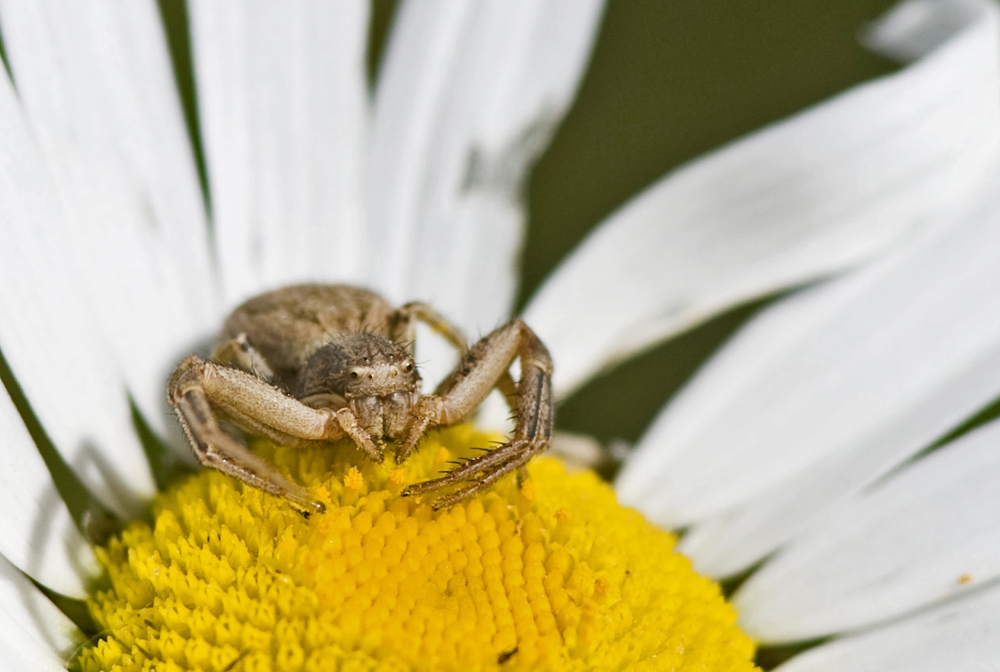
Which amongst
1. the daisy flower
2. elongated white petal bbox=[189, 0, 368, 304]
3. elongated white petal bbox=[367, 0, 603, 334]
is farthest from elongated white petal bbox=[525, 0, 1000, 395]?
elongated white petal bbox=[189, 0, 368, 304]

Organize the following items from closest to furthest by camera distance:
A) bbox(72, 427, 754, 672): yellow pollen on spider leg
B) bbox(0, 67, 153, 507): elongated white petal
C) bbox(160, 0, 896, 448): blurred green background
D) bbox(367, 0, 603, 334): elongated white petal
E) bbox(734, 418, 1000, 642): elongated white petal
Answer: bbox(72, 427, 754, 672): yellow pollen on spider leg, bbox(0, 67, 153, 507): elongated white petal, bbox(734, 418, 1000, 642): elongated white petal, bbox(367, 0, 603, 334): elongated white petal, bbox(160, 0, 896, 448): blurred green background

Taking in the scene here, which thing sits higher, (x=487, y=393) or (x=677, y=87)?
(x=677, y=87)

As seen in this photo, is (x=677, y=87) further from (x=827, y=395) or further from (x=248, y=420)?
(x=248, y=420)

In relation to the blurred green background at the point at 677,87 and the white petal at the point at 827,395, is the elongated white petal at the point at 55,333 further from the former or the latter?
the blurred green background at the point at 677,87

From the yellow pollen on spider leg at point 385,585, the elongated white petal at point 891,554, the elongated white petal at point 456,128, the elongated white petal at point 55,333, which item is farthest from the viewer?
the elongated white petal at point 456,128

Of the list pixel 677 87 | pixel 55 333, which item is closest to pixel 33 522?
pixel 55 333

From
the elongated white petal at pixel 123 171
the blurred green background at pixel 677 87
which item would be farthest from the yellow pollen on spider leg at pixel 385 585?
the blurred green background at pixel 677 87

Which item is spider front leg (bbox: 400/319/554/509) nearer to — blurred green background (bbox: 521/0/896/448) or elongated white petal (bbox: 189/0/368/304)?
elongated white petal (bbox: 189/0/368/304)
